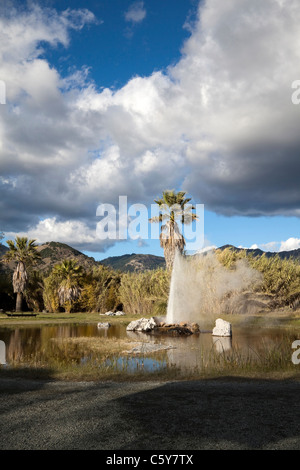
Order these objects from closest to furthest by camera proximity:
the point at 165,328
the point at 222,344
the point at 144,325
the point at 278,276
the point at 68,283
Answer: the point at 222,344 → the point at 165,328 → the point at 144,325 → the point at 278,276 → the point at 68,283

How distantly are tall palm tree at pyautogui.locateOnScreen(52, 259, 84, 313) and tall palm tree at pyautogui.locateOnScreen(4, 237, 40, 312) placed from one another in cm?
323

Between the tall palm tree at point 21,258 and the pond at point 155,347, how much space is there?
55.4 feet

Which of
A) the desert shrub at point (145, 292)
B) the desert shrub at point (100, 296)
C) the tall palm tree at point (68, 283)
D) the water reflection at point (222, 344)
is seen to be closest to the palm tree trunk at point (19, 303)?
the tall palm tree at point (68, 283)

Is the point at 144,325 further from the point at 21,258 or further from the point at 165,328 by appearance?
the point at 21,258

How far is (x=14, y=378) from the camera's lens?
10.3m

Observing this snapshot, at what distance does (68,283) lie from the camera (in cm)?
3953

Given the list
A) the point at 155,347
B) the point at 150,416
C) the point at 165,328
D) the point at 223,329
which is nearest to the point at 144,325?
the point at 165,328

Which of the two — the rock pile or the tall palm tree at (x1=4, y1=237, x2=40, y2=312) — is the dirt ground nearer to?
the rock pile

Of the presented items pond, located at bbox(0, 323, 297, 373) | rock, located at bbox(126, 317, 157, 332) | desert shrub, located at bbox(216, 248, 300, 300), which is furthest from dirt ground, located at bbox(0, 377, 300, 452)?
desert shrub, located at bbox(216, 248, 300, 300)

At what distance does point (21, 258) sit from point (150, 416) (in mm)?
37181

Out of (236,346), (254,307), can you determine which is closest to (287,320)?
(254,307)

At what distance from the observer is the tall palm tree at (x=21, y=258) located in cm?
3898

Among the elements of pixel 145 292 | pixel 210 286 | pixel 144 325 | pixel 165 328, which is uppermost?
pixel 210 286

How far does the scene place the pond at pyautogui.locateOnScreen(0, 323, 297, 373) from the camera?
12680mm
